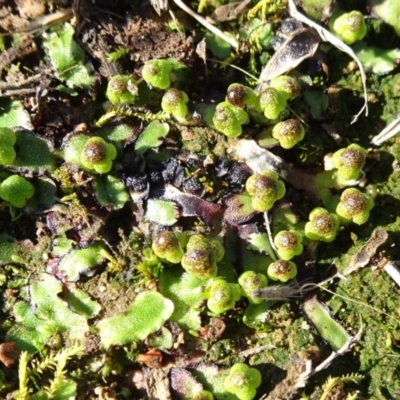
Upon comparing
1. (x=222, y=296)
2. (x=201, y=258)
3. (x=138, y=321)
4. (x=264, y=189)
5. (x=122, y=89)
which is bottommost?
(x=138, y=321)

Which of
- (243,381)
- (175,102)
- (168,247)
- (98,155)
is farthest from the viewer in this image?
(175,102)

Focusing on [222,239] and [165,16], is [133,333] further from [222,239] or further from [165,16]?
[165,16]

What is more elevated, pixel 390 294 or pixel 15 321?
pixel 390 294

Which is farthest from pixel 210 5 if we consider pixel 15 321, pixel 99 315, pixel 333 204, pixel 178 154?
pixel 15 321

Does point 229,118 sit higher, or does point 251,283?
point 229,118

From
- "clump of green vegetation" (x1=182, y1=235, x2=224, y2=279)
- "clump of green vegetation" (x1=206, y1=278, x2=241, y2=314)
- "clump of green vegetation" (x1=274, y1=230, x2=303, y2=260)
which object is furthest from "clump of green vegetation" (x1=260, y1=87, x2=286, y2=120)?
"clump of green vegetation" (x1=206, y1=278, x2=241, y2=314)

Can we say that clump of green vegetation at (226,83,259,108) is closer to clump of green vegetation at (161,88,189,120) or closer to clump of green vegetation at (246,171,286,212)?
clump of green vegetation at (161,88,189,120)

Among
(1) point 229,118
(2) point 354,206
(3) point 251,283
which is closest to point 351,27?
(1) point 229,118

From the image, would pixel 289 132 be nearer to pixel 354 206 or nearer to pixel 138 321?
pixel 354 206

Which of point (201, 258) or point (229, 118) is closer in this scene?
point (201, 258)

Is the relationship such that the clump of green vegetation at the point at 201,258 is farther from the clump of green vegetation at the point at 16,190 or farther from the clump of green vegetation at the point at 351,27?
the clump of green vegetation at the point at 351,27

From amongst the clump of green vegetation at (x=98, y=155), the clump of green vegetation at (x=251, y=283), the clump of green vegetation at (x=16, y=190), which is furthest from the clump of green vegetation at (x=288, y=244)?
the clump of green vegetation at (x=16, y=190)
